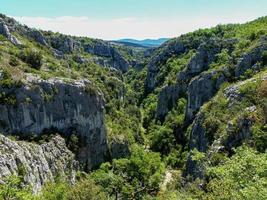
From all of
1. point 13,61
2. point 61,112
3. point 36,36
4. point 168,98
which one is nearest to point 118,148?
point 61,112

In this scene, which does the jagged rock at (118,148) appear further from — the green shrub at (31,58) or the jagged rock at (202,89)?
the jagged rock at (202,89)

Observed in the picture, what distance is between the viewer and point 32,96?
7206 cm

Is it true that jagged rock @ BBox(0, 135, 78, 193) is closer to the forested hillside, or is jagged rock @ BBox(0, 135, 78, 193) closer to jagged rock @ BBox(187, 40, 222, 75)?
the forested hillside

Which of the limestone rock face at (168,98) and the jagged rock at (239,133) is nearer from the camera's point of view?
the jagged rock at (239,133)

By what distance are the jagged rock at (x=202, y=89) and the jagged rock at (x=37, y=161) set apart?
39.8 metres

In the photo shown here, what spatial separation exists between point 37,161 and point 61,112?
54.4 ft

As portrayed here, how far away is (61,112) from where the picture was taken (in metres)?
76.4

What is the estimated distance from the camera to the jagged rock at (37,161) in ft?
A: 173

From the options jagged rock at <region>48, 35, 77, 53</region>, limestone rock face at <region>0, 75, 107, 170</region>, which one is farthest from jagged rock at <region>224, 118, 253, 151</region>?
jagged rock at <region>48, 35, 77, 53</region>

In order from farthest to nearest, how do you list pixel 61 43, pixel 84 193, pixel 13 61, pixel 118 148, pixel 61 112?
1. pixel 61 43
2. pixel 118 148
3. pixel 13 61
4. pixel 61 112
5. pixel 84 193

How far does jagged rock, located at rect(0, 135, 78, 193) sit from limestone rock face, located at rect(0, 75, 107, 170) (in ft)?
13.4

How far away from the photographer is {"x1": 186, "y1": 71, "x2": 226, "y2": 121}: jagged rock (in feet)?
325

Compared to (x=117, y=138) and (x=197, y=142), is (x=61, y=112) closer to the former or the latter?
(x=117, y=138)

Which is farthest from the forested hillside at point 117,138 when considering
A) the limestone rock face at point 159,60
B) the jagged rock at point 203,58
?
the limestone rock face at point 159,60
